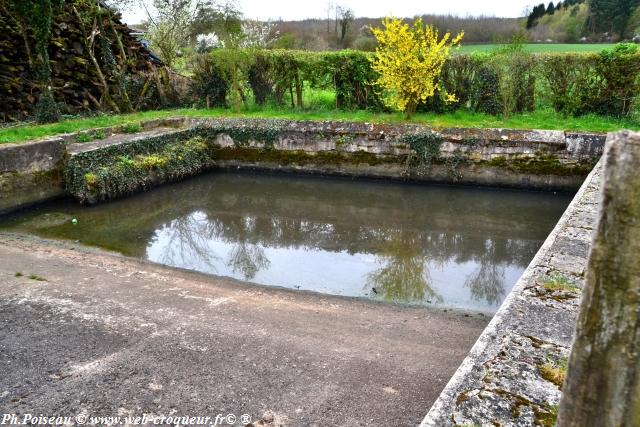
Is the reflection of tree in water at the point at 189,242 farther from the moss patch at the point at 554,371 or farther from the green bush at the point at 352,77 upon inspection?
the green bush at the point at 352,77

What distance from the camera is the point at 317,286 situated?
630 centimetres

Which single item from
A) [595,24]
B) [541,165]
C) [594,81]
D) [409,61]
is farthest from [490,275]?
[595,24]

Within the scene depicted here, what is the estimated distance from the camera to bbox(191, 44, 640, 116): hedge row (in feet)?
37.9

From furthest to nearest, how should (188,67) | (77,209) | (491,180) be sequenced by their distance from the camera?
(188,67) → (491,180) → (77,209)

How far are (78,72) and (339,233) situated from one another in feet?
37.3

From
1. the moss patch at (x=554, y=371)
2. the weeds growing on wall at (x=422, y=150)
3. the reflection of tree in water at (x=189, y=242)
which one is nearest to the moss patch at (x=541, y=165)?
the weeds growing on wall at (x=422, y=150)

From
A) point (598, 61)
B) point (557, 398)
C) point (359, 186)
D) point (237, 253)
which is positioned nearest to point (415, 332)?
point (557, 398)

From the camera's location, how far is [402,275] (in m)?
6.62

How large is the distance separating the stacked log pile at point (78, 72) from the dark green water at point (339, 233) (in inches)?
222

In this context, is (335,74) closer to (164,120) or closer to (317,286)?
(164,120)

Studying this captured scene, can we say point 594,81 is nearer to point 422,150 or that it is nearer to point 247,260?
point 422,150

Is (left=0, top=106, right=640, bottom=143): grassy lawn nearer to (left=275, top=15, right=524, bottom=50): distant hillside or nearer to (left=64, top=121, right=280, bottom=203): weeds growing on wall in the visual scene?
(left=64, top=121, right=280, bottom=203): weeds growing on wall

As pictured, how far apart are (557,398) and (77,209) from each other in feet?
29.8

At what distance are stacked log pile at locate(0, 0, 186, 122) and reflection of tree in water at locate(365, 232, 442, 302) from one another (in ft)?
35.9
